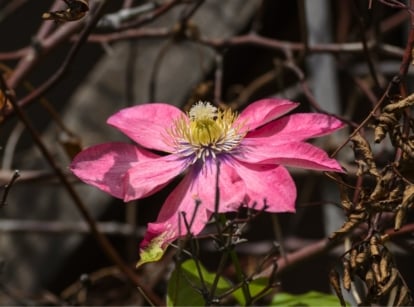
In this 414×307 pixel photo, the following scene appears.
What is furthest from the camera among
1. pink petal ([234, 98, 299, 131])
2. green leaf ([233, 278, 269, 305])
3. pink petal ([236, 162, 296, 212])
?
green leaf ([233, 278, 269, 305])

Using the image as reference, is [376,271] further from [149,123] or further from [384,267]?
[149,123]

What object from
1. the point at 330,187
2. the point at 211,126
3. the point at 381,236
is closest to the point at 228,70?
the point at 330,187

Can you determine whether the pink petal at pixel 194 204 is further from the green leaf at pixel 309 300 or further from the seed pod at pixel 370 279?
the green leaf at pixel 309 300

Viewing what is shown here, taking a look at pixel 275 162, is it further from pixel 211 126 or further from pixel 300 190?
pixel 300 190

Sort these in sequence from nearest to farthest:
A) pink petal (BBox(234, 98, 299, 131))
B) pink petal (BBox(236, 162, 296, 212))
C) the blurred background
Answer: pink petal (BBox(236, 162, 296, 212)) → pink petal (BBox(234, 98, 299, 131)) → the blurred background

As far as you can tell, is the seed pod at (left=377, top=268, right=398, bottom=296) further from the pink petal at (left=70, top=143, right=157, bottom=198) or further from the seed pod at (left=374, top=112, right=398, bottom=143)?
the pink petal at (left=70, top=143, right=157, bottom=198)

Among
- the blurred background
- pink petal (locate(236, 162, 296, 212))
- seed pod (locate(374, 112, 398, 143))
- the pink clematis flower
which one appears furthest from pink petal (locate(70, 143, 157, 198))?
the blurred background

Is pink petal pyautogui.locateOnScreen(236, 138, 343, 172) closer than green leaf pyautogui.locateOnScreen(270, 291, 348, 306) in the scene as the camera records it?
Yes

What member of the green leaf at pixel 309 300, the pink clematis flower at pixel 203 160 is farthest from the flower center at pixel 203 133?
the green leaf at pixel 309 300
